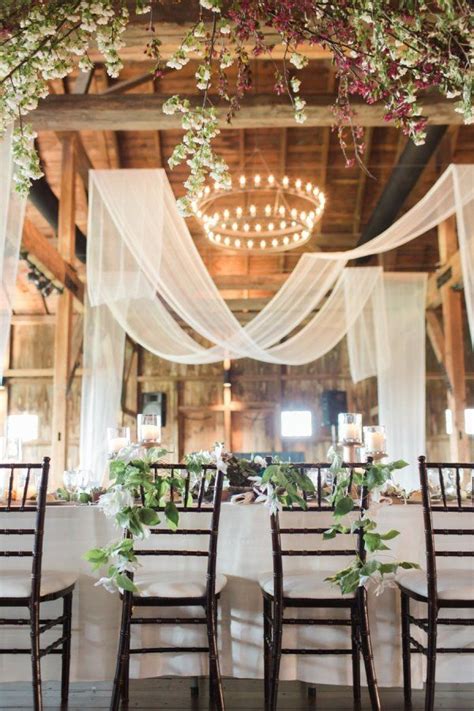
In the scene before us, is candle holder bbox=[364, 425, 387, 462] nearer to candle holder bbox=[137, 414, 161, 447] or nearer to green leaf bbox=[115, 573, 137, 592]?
candle holder bbox=[137, 414, 161, 447]

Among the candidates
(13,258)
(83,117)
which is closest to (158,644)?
(13,258)

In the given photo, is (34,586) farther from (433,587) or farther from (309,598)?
(433,587)

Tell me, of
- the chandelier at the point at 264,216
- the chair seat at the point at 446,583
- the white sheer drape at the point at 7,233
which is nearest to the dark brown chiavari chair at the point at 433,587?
the chair seat at the point at 446,583

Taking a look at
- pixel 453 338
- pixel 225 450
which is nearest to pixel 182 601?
pixel 225 450

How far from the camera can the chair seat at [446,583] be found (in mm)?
2348

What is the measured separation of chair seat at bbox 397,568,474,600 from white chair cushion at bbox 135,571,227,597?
736 mm

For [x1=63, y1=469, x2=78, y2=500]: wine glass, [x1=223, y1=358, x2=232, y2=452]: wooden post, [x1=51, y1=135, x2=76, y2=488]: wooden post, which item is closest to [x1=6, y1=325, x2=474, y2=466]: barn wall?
[x1=223, y1=358, x2=232, y2=452]: wooden post

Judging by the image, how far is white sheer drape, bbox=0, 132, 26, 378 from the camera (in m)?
3.21

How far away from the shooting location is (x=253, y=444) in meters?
11.4

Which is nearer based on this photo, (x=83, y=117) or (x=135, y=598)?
(x=135, y=598)

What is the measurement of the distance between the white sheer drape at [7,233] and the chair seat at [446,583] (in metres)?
2.15

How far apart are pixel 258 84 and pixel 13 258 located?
22.3ft

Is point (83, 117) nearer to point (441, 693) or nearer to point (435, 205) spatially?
point (435, 205)

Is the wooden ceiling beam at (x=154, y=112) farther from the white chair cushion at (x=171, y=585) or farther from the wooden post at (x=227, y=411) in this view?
the wooden post at (x=227, y=411)
